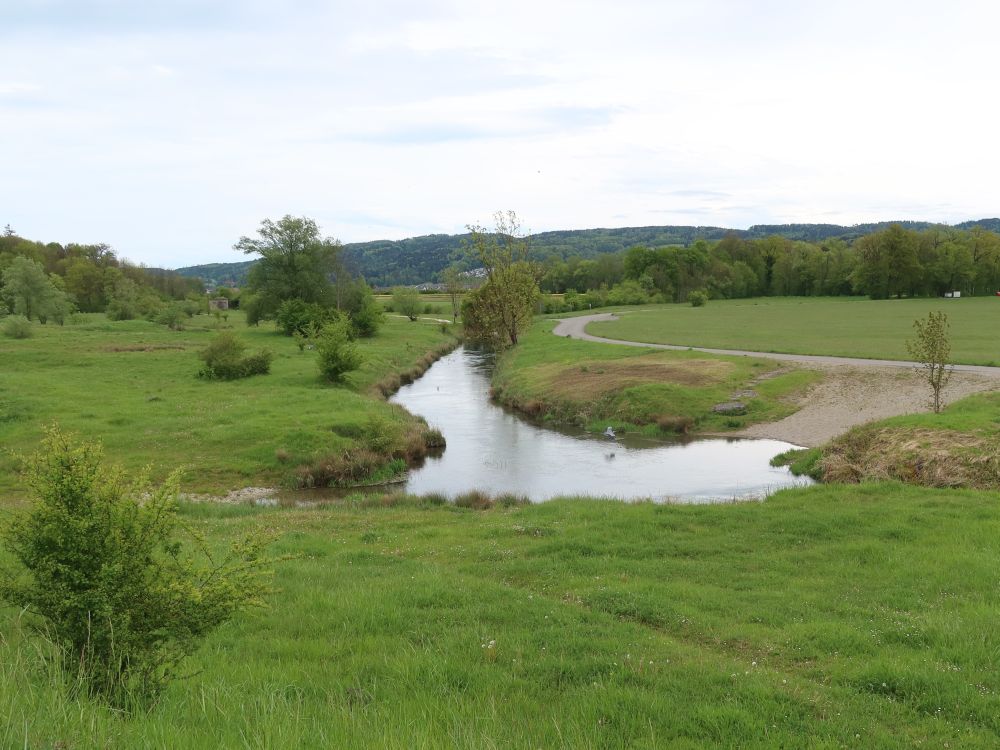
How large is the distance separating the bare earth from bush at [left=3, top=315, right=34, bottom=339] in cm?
5464

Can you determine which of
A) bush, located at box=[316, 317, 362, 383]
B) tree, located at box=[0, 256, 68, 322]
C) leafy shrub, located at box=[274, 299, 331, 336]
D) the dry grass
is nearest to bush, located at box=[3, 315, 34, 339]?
tree, located at box=[0, 256, 68, 322]

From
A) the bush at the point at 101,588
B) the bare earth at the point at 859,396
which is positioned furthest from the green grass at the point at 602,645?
the bare earth at the point at 859,396

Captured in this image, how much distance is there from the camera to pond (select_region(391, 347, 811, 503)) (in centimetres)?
2038

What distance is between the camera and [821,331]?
5556 centimetres

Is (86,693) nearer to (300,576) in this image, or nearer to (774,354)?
(300,576)

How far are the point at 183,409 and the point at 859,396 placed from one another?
97.9ft

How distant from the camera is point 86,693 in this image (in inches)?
172

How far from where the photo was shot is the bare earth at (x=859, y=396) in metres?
25.8

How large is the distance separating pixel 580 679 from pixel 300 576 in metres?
5.42

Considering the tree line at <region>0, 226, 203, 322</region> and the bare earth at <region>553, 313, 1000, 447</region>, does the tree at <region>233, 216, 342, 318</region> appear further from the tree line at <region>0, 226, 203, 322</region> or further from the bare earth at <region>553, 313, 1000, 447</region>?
the bare earth at <region>553, 313, 1000, 447</region>

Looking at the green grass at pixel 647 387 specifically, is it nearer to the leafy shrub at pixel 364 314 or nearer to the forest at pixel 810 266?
the leafy shrub at pixel 364 314

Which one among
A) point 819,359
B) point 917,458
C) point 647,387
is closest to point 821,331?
point 819,359

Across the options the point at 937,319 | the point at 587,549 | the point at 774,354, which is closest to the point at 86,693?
the point at 587,549

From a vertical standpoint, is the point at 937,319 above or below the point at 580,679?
above
